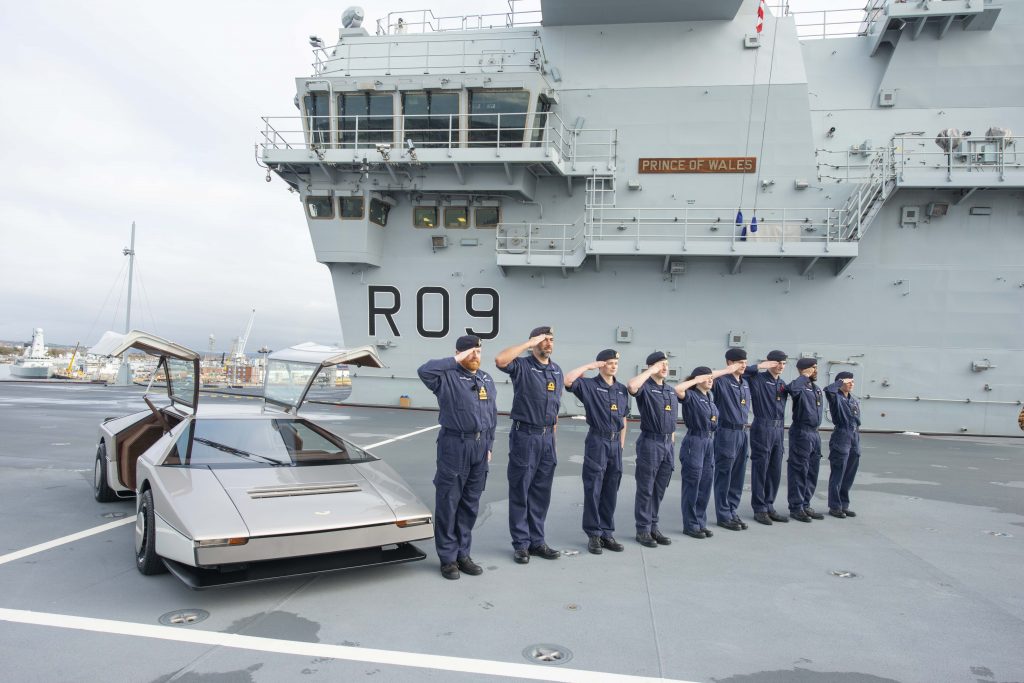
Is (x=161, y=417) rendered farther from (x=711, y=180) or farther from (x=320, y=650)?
→ (x=711, y=180)

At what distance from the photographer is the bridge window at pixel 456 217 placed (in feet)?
51.3

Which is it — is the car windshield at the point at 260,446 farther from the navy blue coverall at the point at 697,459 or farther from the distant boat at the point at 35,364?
the distant boat at the point at 35,364

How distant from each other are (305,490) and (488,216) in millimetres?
12278

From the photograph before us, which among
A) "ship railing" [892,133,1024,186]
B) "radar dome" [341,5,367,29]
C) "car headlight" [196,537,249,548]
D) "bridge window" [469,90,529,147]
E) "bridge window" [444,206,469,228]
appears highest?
"radar dome" [341,5,367,29]

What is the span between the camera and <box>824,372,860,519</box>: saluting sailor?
629 centimetres

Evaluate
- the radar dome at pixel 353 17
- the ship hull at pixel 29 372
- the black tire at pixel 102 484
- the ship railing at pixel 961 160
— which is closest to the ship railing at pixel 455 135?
the radar dome at pixel 353 17

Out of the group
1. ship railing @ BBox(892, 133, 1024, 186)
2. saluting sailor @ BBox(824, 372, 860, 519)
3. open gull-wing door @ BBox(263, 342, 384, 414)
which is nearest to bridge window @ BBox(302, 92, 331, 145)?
open gull-wing door @ BBox(263, 342, 384, 414)

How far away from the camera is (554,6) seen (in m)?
14.2

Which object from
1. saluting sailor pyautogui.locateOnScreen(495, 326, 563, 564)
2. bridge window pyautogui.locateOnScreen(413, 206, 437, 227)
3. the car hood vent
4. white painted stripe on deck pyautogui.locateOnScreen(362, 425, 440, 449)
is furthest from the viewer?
bridge window pyautogui.locateOnScreen(413, 206, 437, 227)

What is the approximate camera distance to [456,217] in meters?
15.7

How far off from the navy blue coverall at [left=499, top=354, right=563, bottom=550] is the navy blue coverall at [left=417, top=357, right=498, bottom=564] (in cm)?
36

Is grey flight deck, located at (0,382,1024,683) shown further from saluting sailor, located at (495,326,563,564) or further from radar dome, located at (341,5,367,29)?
radar dome, located at (341,5,367,29)

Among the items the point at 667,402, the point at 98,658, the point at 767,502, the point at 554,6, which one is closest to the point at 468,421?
the point at 667,402

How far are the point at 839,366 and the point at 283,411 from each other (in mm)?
13254
